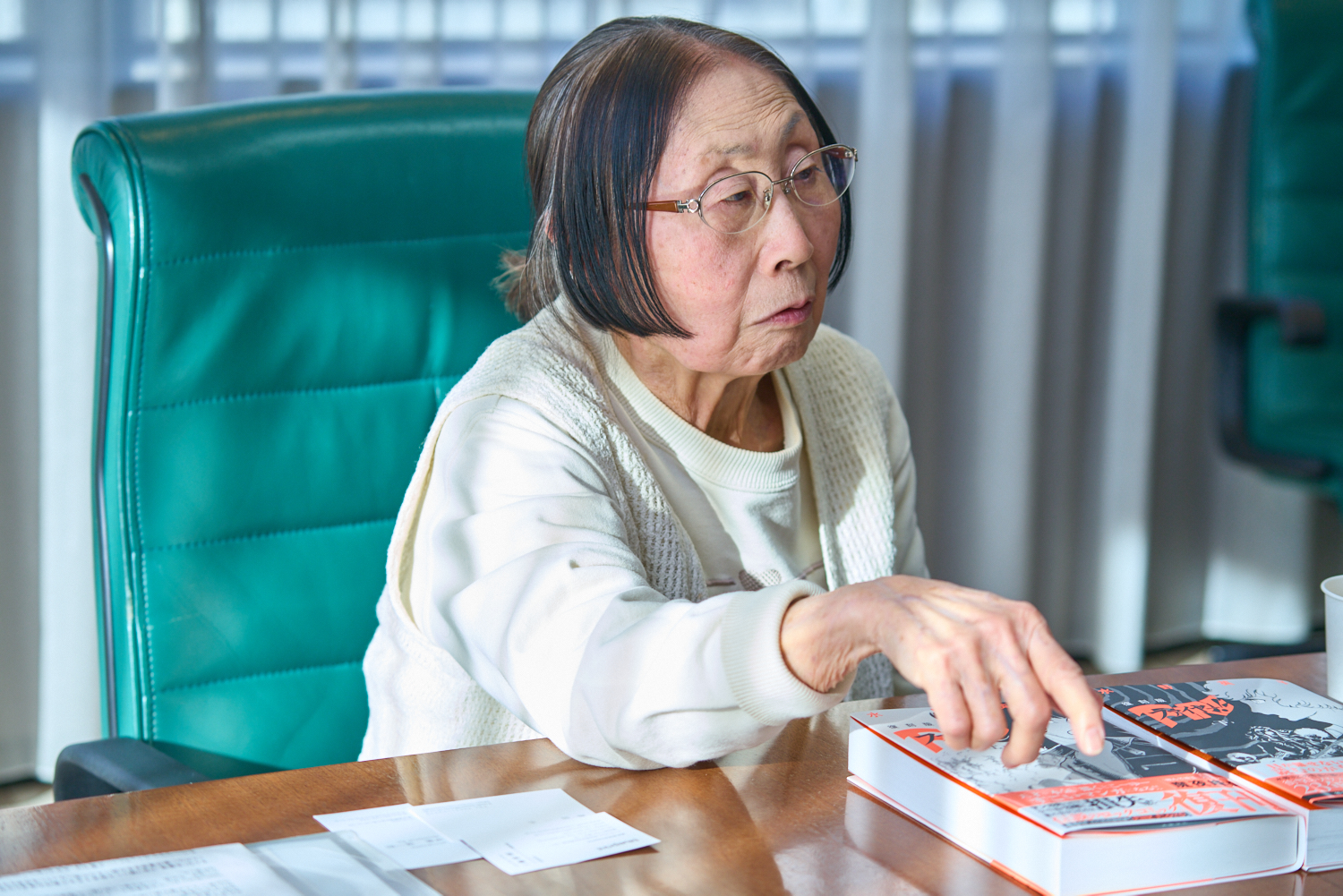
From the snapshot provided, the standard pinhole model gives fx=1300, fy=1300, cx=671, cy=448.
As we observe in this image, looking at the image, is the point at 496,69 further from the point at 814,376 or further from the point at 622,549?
the point at 622,549

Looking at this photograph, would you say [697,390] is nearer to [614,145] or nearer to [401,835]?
[614,145]

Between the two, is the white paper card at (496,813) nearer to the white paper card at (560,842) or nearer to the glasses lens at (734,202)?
the white paper card at (560,842)

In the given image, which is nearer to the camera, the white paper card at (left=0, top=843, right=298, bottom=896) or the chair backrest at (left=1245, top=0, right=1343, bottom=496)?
the white paper card at (left=0, top=843, right=298, bottom=896)

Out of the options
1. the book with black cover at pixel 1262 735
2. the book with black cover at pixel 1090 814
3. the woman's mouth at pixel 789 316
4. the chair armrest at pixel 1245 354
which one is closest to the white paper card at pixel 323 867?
the book with black cover at pixel 1090 814

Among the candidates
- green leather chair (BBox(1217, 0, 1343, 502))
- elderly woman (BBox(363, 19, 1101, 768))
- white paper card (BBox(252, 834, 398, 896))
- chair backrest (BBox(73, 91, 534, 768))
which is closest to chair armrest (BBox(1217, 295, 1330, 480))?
green leather chair (BBox(1217, 0, 1343, 502))

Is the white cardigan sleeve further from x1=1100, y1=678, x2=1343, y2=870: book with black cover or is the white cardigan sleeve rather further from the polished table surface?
x1=1100, y1=678, x2=1343, y2=870: book with black cover

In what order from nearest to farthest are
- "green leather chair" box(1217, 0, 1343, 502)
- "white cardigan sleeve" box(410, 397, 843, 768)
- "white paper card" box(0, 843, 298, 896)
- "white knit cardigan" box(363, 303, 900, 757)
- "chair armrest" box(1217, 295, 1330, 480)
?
"white paper card" box(0, 843, 298, 896), "white cardigan sleeve" box(410, 397, 843, 768), "white knit cardigan" box(363, 303, 900, 757), "chair armrest" box(1217, 295, 1330, 480), "green leather chair" box(1217, 0, 1343, 502)

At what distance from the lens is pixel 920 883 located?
66 centimetres

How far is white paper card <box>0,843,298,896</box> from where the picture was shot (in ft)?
2.01

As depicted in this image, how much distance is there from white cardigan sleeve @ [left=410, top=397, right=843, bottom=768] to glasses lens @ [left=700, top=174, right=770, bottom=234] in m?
0.21

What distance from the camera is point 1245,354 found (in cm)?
235

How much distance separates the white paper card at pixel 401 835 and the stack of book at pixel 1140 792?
252 millimetres

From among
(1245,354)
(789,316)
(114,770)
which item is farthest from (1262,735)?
(1245,354)

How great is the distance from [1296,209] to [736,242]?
1.74 m
